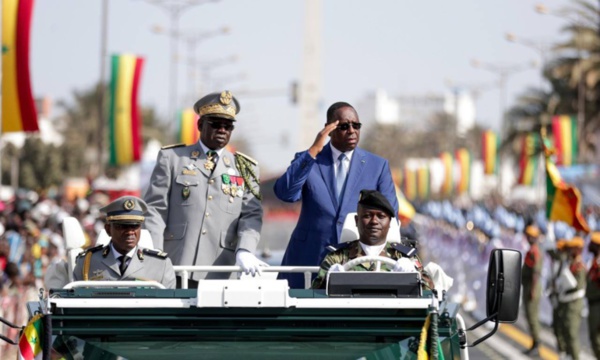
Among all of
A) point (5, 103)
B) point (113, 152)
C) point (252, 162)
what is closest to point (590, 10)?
point (113, 152)

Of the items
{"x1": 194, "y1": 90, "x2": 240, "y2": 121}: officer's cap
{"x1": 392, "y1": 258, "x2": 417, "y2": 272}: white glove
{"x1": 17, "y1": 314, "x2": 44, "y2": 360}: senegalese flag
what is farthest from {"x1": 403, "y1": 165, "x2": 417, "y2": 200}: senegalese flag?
{"x1": 17, "y1": 314, "x2": 44, "y2": 360}: senegalese flag

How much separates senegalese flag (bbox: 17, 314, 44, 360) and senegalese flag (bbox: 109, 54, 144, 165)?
24.7 metres

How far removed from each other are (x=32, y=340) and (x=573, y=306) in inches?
505

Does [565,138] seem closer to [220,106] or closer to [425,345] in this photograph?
[220,106]

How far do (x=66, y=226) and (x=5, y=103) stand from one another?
30.8 ft

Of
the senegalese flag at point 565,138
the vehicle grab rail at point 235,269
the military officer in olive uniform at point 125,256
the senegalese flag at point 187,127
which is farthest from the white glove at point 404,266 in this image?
the senegalese flag at point 187,127

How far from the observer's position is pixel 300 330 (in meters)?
6.66

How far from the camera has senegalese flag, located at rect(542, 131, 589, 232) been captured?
2103 cm

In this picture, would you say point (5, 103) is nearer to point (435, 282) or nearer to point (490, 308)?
point (435, 282)

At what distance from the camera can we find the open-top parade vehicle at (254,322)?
6605 mm

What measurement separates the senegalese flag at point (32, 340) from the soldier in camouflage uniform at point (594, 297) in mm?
11698

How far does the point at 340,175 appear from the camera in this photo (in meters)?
9.09

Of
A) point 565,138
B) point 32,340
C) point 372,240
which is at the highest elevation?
point 565,138

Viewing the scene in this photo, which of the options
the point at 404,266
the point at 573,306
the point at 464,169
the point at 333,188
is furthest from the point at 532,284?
the point at 464,169
